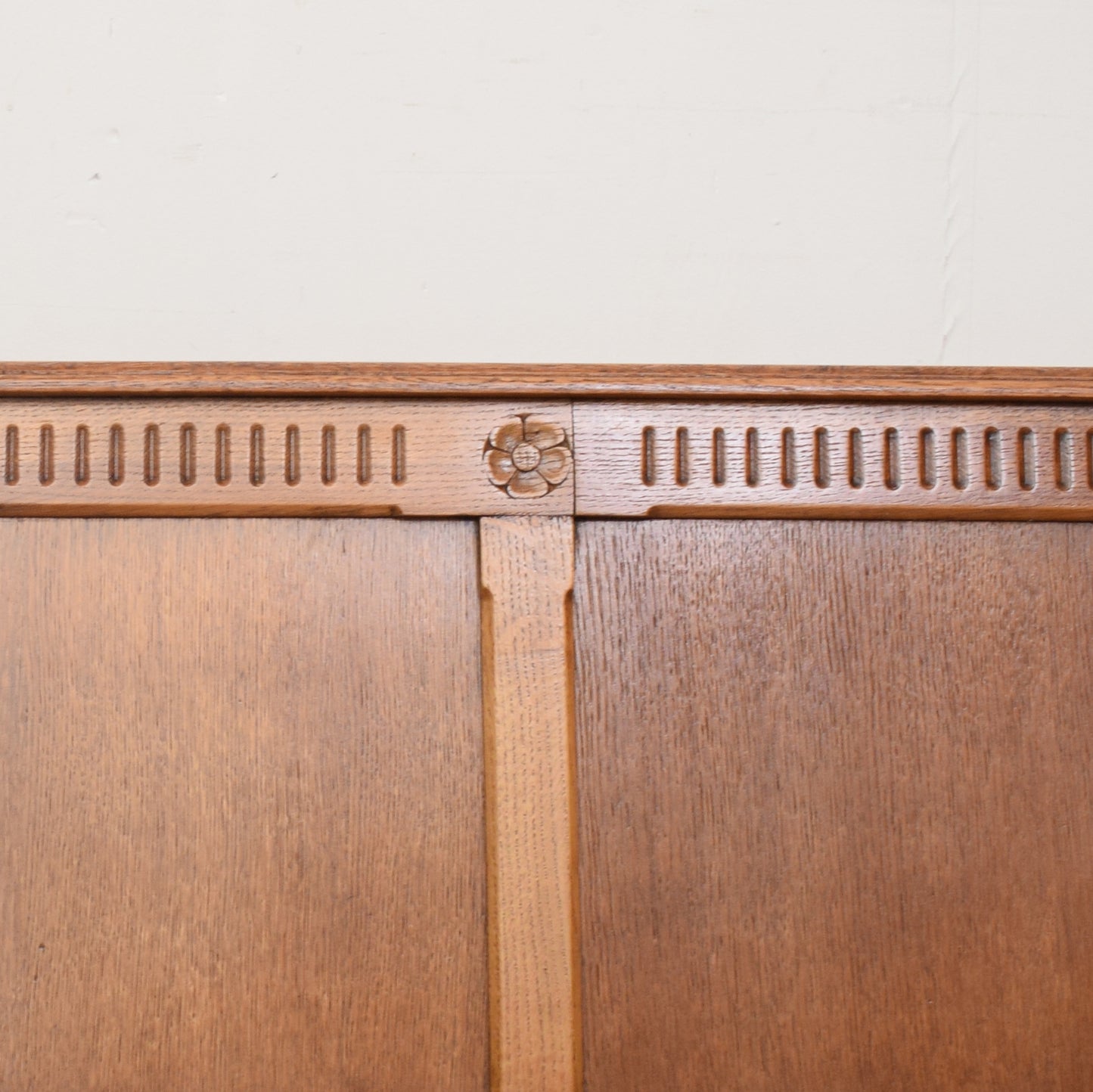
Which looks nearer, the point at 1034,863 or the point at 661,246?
the point at 1034,863

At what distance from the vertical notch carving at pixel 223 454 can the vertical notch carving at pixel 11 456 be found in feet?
0.38

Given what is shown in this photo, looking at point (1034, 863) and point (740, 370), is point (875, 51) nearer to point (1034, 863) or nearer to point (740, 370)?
point (740, 370)

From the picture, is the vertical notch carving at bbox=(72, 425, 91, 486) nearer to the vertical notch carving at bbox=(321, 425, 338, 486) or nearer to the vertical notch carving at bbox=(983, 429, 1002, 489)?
the vertical notch carving at bbox=(321, 425, 338, 486)

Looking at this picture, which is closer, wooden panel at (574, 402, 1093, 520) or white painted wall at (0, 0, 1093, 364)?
wooden panel at (574, 402, 1093, 520)

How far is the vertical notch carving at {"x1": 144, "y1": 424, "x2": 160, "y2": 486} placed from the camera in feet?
2.01

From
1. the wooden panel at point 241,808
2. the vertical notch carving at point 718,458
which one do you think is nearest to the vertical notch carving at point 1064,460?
the vertical notch carving at point 718,458

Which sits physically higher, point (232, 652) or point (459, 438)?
point (459, 438)

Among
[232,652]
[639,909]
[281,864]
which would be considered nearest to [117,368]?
[232,652]

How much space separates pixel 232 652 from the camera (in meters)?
0.62

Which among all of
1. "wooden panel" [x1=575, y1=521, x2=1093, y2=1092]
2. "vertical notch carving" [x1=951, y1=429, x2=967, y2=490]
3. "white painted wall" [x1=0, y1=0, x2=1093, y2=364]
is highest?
"white painted wall" [x1=0, y1=0, x2=1093, y2=364]

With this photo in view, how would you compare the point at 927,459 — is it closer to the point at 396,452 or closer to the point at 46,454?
the point at 396,452

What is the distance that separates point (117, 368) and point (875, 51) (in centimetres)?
71

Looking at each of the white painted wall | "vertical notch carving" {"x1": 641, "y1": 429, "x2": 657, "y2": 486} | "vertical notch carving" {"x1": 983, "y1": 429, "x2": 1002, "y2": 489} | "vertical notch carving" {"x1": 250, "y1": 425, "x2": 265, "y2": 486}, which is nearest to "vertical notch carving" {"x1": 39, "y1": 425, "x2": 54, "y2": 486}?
"vertical notch carving" {"x1": 250, "y1": 425, "x2": 265, "y2": 486}

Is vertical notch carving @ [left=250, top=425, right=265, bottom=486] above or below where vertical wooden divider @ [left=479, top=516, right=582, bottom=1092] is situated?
above
